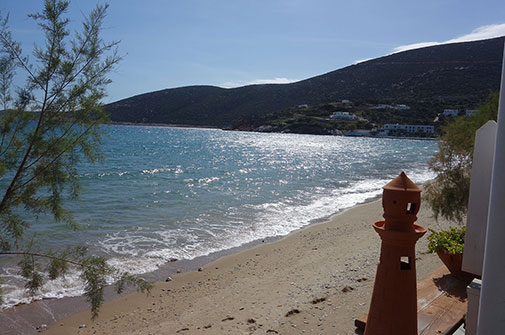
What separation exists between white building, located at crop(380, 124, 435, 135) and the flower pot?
100493mm

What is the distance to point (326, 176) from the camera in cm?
2705

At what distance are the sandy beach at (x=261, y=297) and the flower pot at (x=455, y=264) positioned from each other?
3.70ft

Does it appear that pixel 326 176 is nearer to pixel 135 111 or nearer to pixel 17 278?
pixel 17 278

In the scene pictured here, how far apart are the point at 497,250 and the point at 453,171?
21.9 feet

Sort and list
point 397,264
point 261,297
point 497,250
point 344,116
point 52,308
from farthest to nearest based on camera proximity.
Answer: point 344,116
point 52,308
point 261,297
point 397,264
point 497,250

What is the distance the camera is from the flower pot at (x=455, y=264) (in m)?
4.18

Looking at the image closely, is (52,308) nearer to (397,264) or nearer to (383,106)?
(397,264)

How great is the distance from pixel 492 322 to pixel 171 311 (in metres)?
5.39

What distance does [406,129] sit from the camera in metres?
98.0

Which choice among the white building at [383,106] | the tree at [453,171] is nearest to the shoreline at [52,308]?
the tree at [453,171]

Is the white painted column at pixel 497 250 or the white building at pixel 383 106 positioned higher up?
the white building at pixel 383 106

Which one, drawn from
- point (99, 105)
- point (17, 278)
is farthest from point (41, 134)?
point (17, 278)

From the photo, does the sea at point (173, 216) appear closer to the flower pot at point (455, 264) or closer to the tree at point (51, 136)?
the tree at point (51, 136)

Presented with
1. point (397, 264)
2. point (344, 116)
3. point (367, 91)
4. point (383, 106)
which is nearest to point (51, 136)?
point (397, 264)
